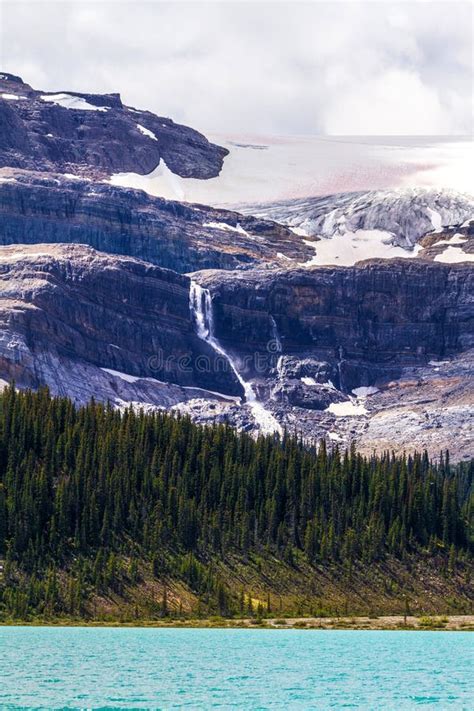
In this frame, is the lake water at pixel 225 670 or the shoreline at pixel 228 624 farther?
the shoreline at pixel 228 624

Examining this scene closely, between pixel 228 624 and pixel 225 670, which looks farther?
pixel 228 624

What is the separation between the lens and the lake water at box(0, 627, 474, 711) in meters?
112

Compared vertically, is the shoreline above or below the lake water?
above

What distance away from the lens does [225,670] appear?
5133 inches

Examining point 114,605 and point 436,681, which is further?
point 114,605

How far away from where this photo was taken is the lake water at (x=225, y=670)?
11169cm

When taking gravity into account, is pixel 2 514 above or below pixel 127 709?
above

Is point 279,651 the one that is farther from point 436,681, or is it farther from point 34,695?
point 34,695

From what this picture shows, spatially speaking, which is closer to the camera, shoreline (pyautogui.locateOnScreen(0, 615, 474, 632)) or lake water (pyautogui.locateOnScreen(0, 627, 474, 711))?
lake water (pyautogui.locateOnScreen(0, 627, 474, 711))

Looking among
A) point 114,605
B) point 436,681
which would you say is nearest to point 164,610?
point 114,605

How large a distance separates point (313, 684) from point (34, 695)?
71.4ft

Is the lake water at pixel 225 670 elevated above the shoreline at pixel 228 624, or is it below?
below

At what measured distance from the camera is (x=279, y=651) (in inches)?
5969

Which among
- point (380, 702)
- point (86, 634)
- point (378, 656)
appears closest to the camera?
point (380, 702)
